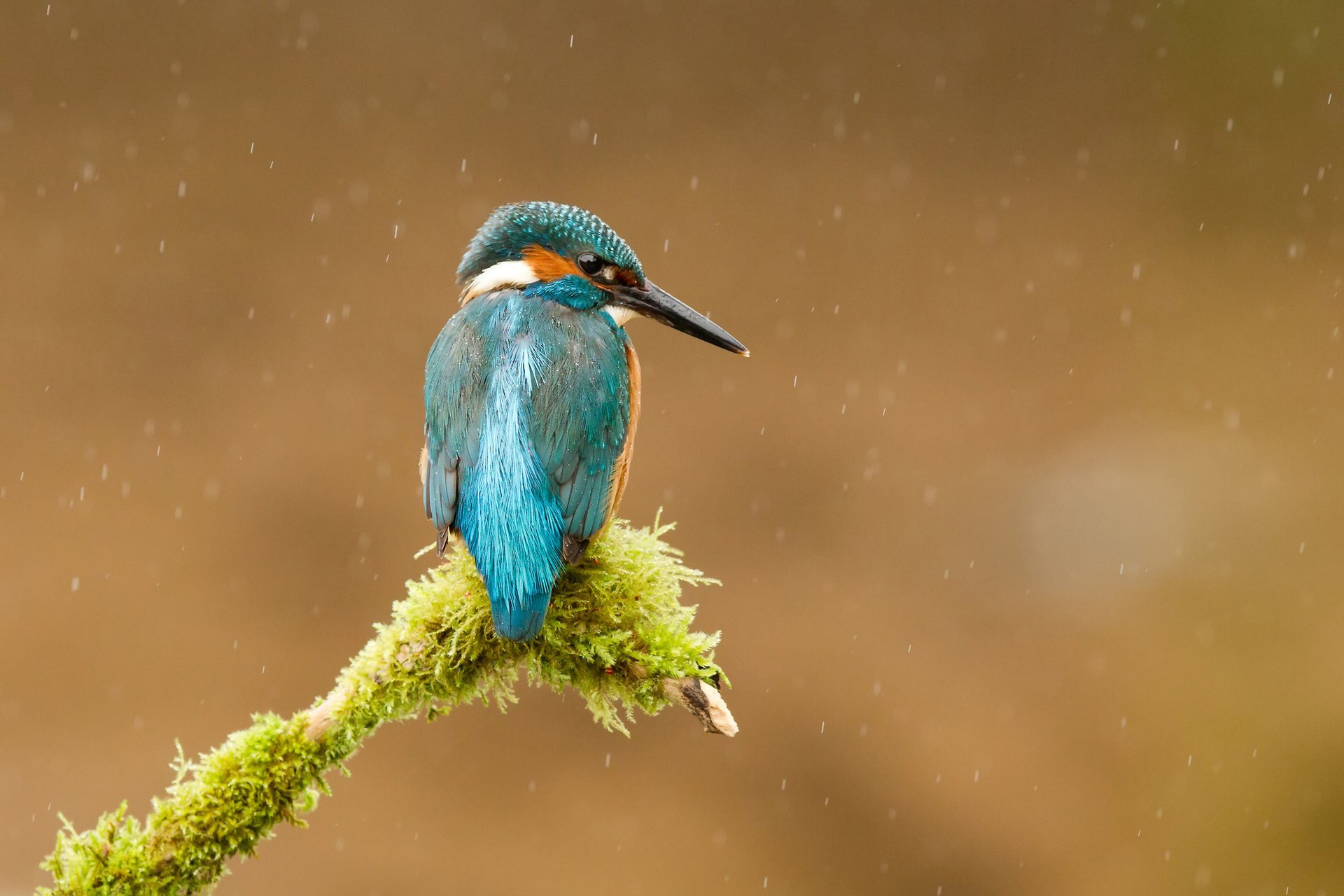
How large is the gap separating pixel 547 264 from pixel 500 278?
0.06m

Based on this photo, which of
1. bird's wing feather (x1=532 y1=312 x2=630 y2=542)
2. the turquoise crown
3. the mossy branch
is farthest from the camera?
the turquoise crown

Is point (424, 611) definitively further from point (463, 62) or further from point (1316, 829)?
A: point (1316, 829)

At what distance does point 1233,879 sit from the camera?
3.72 meters

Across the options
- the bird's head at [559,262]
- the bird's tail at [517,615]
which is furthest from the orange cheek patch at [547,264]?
the bird's tail at [517,615]

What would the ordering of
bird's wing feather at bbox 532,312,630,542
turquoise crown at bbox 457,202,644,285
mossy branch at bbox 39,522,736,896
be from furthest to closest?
turquoise crown at bbox 457,202,644,285
bird's wing feather at bbox 532,312,630,542
mossy branch at bbox 39,522,736,896

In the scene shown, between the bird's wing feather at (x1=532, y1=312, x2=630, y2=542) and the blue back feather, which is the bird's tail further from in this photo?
the bird's wing feather at (x1=532, y1=312, x2=630, y2=542)

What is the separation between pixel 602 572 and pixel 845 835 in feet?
9.04

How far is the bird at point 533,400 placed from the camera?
3.84ft

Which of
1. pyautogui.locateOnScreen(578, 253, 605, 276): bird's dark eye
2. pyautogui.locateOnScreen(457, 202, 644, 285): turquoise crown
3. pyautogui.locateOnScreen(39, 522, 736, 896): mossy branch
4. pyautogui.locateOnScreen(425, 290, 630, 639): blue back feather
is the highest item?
pyautogui.locateOnScreen(457, 202, 644, 285): turquoise crown

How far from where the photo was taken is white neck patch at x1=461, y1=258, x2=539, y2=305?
4.50 ft

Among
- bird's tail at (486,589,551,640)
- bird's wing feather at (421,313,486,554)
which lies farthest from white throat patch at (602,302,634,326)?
bird's tail at (486,589,551,640)

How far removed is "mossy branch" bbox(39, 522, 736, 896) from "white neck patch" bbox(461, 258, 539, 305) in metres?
0.32

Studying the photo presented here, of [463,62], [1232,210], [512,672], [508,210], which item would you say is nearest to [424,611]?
[512,672]

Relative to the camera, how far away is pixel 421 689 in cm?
124
